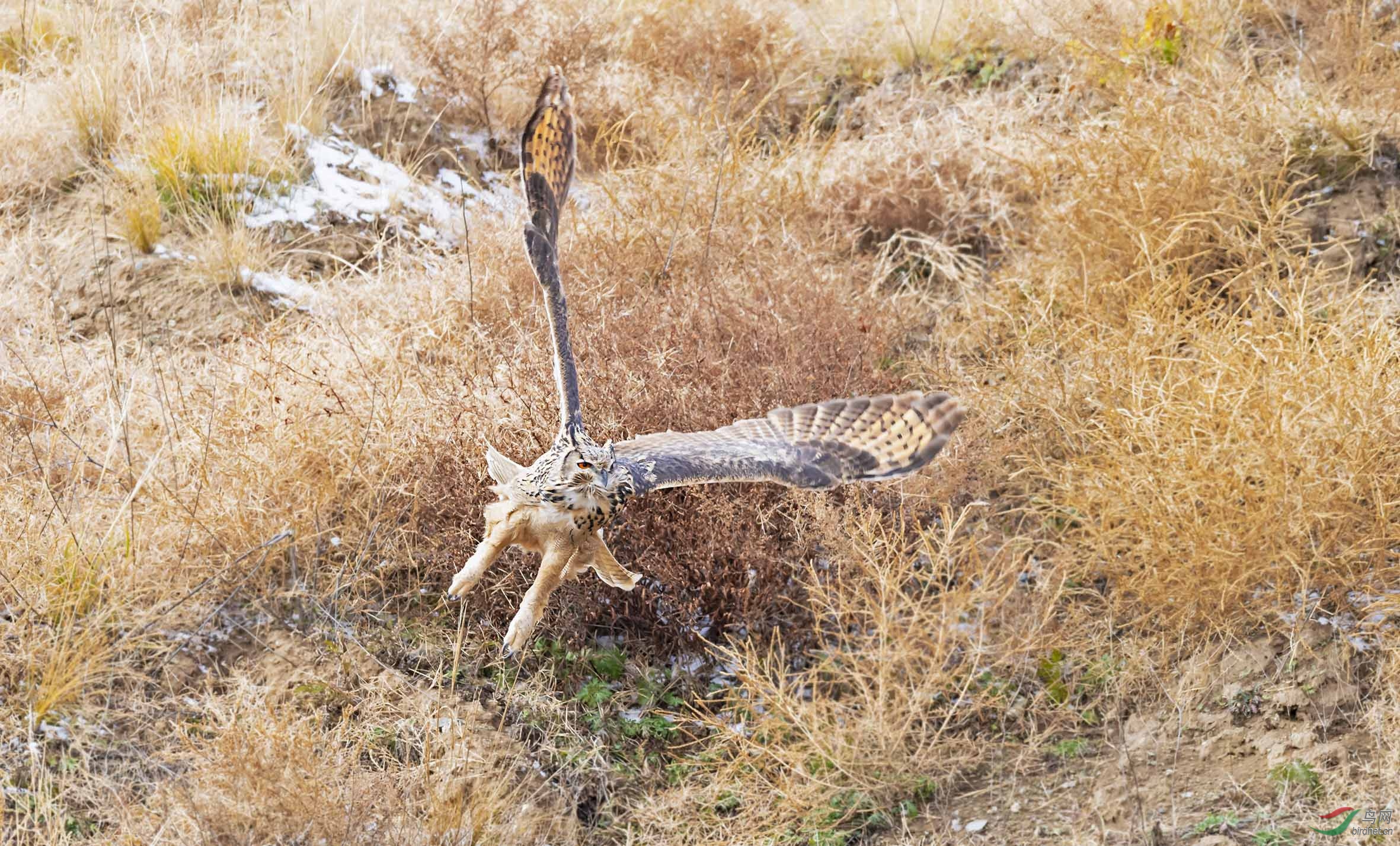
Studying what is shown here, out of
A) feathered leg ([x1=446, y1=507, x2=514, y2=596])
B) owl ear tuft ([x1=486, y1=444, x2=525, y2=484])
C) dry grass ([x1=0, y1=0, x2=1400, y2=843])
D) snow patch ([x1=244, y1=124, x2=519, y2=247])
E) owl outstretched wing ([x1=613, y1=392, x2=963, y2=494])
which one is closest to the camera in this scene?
feathered leg ([x1=446, y1=507, x2=514, y2=596])

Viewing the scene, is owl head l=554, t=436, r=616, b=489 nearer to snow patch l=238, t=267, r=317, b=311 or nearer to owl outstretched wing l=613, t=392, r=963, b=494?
owl outstretched wing l=613, t=392, r=963, b=494

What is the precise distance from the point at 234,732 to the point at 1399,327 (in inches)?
181

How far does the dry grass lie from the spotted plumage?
0.47m

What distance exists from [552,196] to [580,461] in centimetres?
77

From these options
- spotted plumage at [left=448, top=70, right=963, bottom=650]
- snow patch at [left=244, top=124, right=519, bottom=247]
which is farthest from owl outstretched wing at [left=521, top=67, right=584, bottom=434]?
snow patch at [left=244, top=124, right=519, bottom=247]

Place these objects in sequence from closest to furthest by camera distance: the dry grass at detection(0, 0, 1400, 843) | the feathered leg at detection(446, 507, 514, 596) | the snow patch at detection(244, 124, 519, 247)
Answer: the feathered leg at detection(446, 507, 514, 596) < the dry grass at detection(0, 0, 1400, 843) < the snow patch at detection(244, 124, 519, 247)

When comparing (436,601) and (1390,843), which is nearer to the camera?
(1390,843)

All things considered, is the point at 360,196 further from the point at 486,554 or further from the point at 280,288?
the point at 486,554

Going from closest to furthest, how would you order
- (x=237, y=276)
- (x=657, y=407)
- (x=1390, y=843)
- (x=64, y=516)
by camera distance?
(x=1390, y=843) < (x=64, y=516) < (x=657, y=407) < (x=237, y=276)

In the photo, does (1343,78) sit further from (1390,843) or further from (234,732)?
(234,732)

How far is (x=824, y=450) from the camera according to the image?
12.9ft

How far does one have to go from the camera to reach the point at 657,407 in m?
4.75

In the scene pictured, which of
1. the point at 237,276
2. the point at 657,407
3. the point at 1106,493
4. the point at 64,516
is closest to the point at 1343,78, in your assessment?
the point at 1106,493

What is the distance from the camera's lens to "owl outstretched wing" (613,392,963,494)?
146 inches
